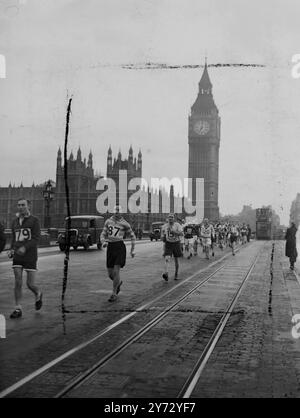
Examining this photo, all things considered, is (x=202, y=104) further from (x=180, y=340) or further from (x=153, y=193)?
(x=180, y=340)

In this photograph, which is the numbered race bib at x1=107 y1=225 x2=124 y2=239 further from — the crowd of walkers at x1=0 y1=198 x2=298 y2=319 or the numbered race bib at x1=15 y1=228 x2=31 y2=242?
the numbered race bib at x1=15 y1=228 x2=31 y2=242

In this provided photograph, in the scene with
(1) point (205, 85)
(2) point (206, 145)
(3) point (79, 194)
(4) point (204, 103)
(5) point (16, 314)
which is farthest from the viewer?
(1) point (205, 85)

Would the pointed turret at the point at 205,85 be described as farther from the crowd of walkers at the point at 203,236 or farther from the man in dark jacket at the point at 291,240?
the man in dark jacket at the point at 291,240

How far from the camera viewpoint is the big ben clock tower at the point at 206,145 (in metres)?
135

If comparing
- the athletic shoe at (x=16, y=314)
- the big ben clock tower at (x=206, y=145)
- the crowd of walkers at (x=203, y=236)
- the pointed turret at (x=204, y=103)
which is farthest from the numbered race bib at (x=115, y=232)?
the pointed turret at (x=204, y=103)

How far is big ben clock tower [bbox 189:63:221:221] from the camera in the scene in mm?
135375

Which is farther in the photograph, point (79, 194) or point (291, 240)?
point (79, 194)

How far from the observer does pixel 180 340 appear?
20.4 ft

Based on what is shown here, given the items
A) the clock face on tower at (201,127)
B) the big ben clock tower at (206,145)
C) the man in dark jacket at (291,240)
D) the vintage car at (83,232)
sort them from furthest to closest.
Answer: the clock face on tower at (201,127)
the big ben clock tower at (206,145)
the vintage car at (83,232)
the man in dark jacket at (291,240)

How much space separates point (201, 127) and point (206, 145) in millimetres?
7567

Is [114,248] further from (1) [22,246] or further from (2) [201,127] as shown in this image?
(2) [201,127]

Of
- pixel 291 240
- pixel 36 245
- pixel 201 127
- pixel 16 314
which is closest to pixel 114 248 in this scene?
pixel 36 245

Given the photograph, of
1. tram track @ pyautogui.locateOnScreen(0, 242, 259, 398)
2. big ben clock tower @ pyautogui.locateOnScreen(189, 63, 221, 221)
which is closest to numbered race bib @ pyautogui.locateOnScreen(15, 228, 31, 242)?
tram track @ pyautogui.locateOnScreen(0, 242, 259, 398)

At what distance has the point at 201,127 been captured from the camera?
14125 cm
